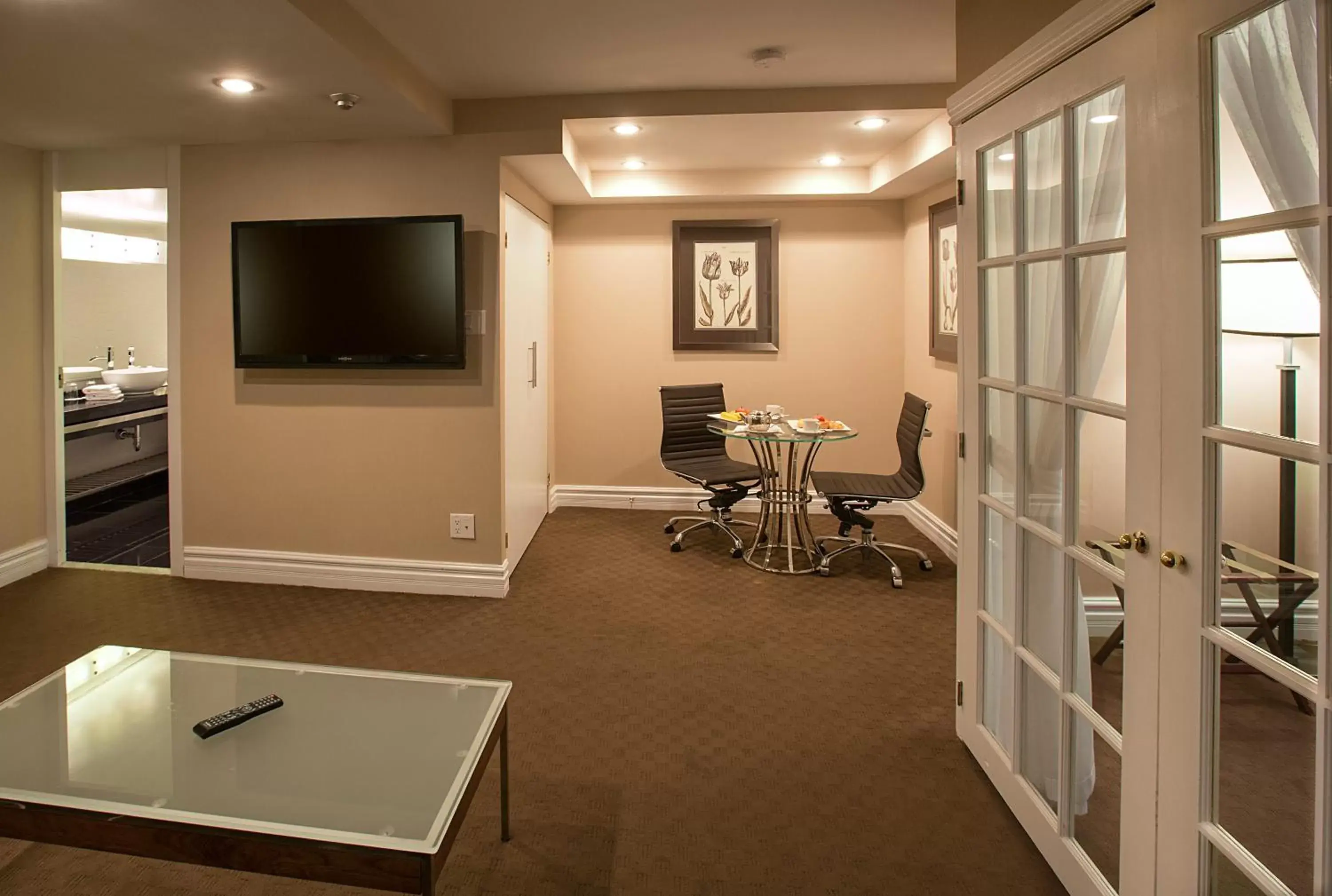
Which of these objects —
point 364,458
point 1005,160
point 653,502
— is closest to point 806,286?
point 653,502

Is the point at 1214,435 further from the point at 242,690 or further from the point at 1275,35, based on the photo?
the point at 242,690

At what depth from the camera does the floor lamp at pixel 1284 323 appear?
116 centimetres

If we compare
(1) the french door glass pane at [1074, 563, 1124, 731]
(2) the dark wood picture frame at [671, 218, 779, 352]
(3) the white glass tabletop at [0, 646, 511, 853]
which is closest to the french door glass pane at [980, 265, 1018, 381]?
(1) the french door glass pane at [1074, 563, 1124, 731]

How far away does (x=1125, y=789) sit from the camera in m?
1.61

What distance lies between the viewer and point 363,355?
12.9 ft

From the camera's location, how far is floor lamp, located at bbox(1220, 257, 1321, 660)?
116 centimetres

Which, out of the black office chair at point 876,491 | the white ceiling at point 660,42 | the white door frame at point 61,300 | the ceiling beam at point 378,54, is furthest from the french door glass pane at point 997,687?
the white door frame at point 61,300

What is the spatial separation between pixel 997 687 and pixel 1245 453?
1.21 meters

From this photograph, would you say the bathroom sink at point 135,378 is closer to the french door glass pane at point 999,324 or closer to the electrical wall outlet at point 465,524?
the electrical wall outlet at point 465,524

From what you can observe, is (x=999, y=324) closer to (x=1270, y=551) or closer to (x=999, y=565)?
(x=999, y=565)

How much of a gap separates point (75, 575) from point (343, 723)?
11.2ft

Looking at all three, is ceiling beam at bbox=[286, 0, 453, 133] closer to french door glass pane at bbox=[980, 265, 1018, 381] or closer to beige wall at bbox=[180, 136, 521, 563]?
beige wall at bbox=[180, 136, 521, 563]

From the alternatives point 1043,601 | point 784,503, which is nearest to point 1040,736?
point 1043,601

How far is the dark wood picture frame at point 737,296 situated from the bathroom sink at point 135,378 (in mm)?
4358
